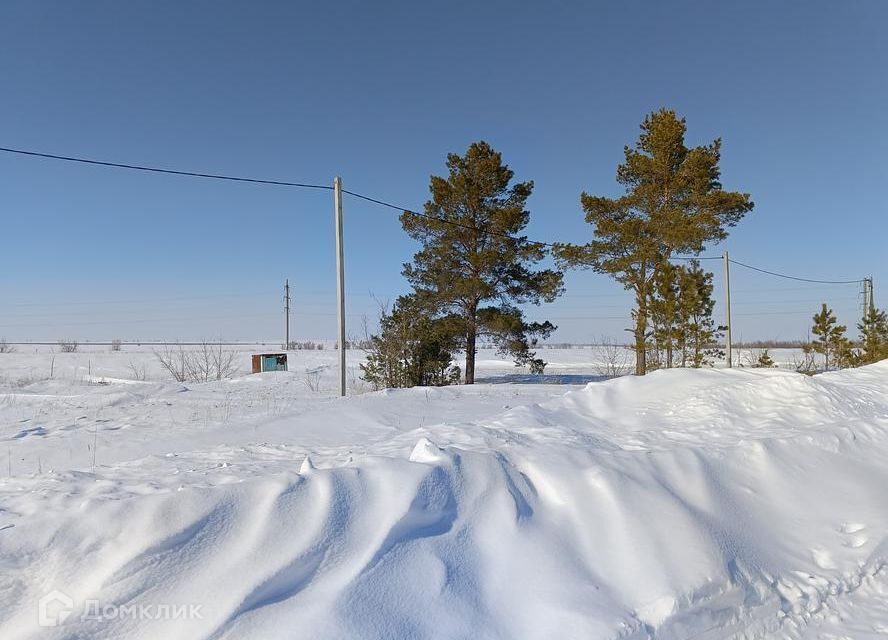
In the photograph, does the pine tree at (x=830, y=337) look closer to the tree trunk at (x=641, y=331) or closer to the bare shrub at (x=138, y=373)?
the tree trunk at (x=641, y=331)

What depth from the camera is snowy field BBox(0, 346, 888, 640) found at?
199 cm

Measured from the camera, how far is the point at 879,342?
73.8 feet

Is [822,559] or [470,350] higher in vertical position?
[470,350]

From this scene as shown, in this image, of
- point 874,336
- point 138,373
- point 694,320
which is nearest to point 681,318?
point 694,320

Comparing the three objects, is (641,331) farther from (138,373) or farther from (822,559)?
(138,373)

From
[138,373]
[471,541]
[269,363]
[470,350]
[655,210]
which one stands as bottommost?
[138,373]

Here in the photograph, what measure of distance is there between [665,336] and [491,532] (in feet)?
51.0

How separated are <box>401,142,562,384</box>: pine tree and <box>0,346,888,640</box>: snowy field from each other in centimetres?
1143

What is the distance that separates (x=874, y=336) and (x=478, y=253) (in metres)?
19.8

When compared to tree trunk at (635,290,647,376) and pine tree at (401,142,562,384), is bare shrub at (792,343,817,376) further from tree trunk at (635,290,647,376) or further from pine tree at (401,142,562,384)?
pine tree at (401,142,562,384)

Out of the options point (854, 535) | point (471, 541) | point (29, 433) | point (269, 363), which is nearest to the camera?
point (471, 541)

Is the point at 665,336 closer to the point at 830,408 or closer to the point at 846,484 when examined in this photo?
the point at 830,408

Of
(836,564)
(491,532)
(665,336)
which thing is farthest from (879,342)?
(491,532)

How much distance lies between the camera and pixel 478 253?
52.4 feet
